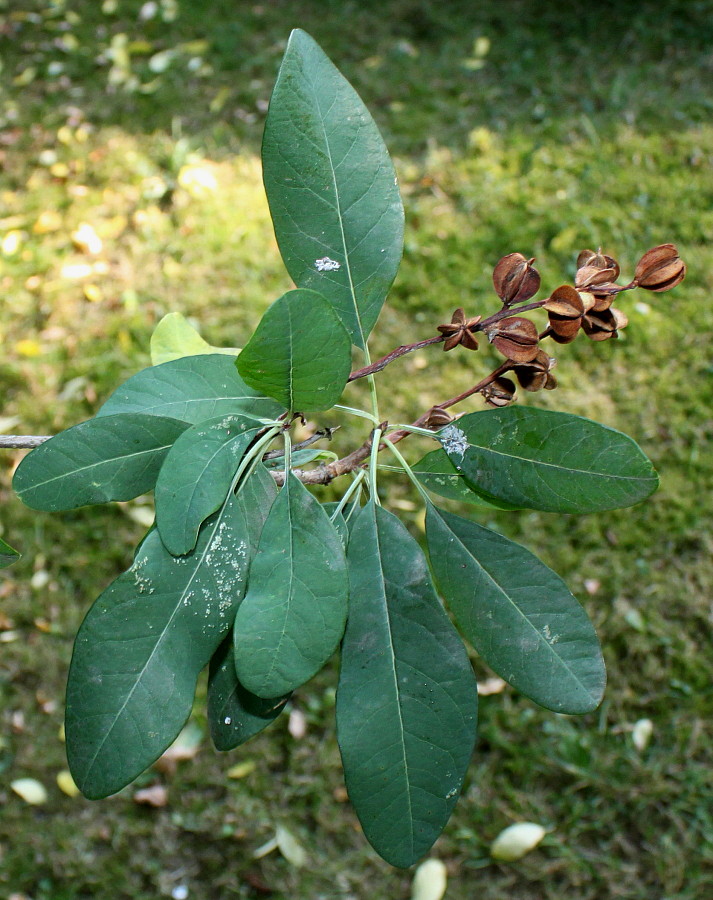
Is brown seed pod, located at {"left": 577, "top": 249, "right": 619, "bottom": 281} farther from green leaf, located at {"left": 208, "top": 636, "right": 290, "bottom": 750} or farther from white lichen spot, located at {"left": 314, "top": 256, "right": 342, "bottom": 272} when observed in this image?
green leaf, located at {"left": 208, "top": 636, "right": 290, "bottom": 750}

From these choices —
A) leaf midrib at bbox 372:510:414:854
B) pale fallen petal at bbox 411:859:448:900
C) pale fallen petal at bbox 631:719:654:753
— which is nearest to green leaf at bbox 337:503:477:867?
leaf midrib at bbox 372:510:414:854

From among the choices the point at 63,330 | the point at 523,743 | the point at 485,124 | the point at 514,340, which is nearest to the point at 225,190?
the point at 63,330

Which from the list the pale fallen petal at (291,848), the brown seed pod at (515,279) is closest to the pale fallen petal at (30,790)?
the pale fallen petal at (291,848)

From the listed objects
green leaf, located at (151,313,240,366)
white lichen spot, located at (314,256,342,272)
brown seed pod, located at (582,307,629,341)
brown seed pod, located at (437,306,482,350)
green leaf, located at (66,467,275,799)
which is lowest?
green leaf, located at (66,467,275,799)

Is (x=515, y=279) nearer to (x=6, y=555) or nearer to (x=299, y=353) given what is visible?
(x=299, y=353)

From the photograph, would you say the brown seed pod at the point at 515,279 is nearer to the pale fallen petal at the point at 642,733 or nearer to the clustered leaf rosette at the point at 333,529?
the clustered leaf rosette at the point at 333,529

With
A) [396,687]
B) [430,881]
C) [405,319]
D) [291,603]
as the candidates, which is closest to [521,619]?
[396,687]
